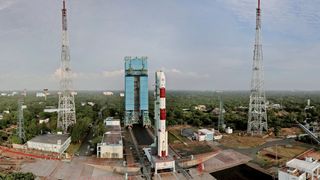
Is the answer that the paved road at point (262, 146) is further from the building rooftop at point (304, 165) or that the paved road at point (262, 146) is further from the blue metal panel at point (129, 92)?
the blue metal panel at point (129, 92)

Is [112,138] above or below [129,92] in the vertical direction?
below

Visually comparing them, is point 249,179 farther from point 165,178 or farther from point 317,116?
point 317,116

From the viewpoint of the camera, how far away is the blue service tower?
49844mm

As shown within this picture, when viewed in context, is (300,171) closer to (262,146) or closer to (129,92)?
(262,146)

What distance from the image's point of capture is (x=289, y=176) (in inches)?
815

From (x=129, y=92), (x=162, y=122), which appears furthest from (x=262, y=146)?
(x=129, y=92)

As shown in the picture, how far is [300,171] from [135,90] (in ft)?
116

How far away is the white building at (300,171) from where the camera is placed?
20.8 meters

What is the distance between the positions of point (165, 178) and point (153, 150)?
495 centimetres

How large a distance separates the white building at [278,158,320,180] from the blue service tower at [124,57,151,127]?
3104 cm

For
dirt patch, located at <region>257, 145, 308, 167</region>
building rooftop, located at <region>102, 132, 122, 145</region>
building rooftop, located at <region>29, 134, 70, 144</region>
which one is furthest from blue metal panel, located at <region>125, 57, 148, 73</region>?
dirt patch, located at <region>257, 145, 308, 167</region>

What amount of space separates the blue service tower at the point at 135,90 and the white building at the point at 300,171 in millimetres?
31040

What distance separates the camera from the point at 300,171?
21375 mm

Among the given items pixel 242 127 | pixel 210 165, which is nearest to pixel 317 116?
pixel 242 127
